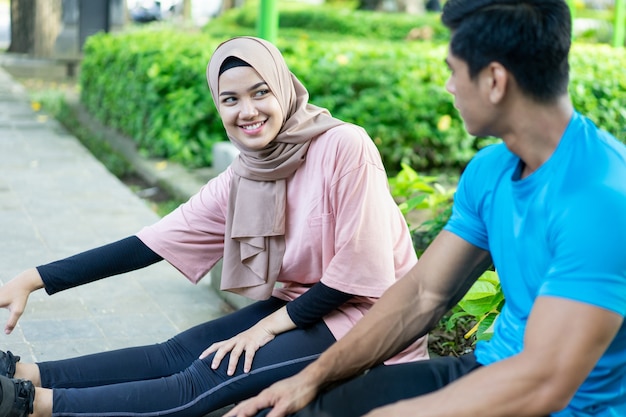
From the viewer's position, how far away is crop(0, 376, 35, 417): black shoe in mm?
2514

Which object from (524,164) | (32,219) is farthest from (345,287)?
(32,219)

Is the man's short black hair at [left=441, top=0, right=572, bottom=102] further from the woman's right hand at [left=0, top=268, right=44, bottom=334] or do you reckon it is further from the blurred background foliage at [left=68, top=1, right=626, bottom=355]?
the blurred background foliage at [left=68, top=1, right=626, bottom=355]

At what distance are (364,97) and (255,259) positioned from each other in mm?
3894

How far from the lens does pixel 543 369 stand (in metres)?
1.82

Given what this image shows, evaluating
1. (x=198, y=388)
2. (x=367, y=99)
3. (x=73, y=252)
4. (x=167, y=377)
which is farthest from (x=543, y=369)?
(x=367, y=99)

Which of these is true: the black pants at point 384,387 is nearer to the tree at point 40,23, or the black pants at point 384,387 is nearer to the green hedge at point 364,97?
the green hedge at point 364,97

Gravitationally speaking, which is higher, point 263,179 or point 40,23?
point 263,179

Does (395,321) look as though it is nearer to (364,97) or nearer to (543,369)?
(543,369)

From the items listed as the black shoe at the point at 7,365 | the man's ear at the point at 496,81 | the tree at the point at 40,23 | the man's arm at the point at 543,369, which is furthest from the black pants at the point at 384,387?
the tree at the point at 40,23

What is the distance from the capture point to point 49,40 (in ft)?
54.3

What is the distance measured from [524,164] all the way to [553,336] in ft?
1.37

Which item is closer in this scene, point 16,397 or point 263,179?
point 16,397

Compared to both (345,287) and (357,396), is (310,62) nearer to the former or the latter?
(345,287)

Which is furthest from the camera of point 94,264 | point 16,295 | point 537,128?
point 94,264
